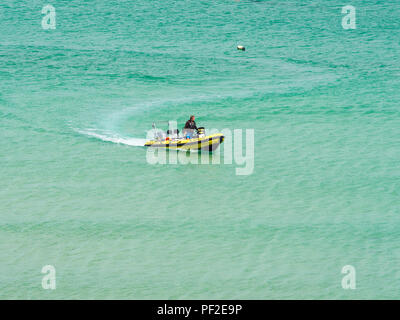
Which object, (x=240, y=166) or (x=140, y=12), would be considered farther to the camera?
(x=140, y=12)

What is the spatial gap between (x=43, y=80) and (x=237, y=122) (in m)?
15.9

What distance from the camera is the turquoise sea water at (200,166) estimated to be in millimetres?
25812

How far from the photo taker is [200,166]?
117ft

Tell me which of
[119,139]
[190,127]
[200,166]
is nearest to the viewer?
[200,166]

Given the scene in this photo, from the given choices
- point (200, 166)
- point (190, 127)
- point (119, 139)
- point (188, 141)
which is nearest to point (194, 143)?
point (188, 141)

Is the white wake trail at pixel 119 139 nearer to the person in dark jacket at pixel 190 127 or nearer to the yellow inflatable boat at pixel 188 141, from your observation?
the yellow inflatable boat at pixel 188 141

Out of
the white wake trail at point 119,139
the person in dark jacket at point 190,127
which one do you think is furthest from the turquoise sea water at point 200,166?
the person in dark jacket at point 190,127

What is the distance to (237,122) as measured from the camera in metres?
41.7

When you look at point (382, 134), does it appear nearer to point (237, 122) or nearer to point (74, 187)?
point (237, 122)

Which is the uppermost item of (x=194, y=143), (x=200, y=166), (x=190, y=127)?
(x=190, y=127)

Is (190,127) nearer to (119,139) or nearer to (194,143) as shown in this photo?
(194,143)

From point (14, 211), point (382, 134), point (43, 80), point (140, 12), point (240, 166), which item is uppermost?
point (140, 12)

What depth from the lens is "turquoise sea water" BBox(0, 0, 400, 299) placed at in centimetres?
2581

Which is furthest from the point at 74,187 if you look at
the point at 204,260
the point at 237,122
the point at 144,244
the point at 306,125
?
the point at 306,125
